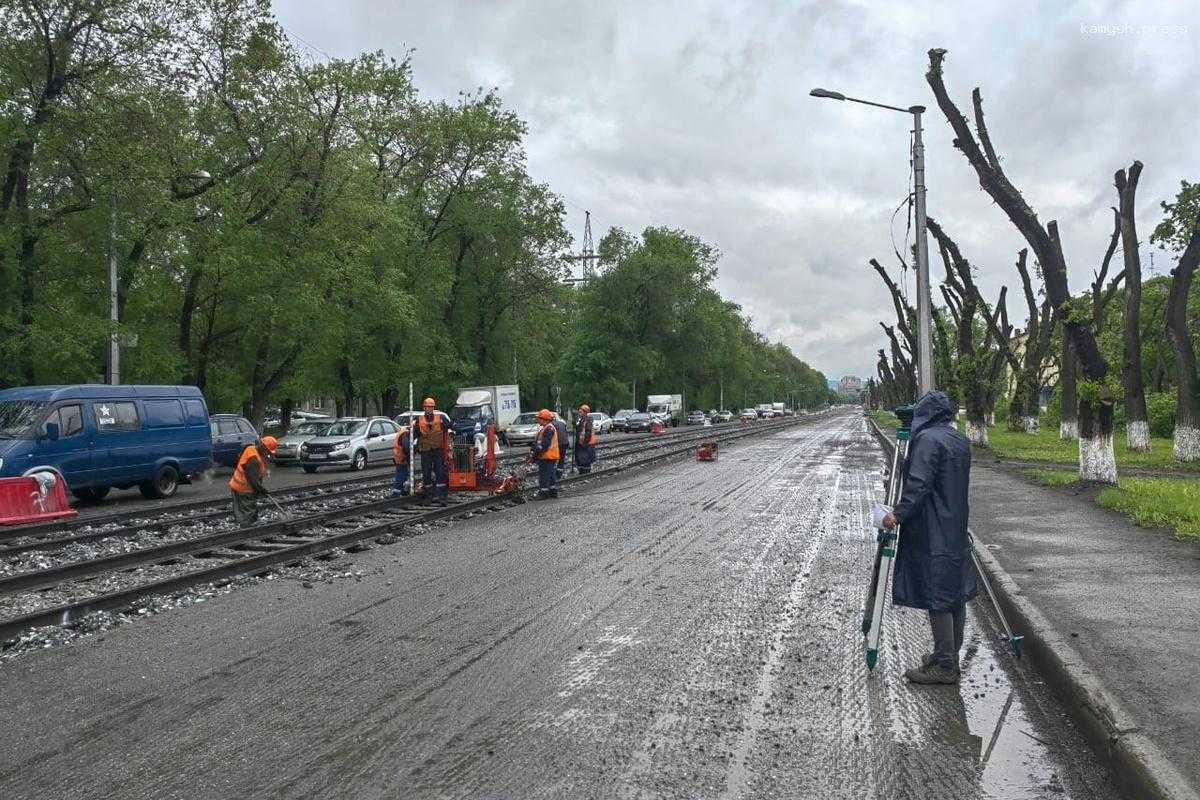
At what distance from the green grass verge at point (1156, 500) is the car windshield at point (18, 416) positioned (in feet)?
56.7

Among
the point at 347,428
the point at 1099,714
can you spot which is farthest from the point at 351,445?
the point at 1099,714

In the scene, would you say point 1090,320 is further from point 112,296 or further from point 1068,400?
point 112,296

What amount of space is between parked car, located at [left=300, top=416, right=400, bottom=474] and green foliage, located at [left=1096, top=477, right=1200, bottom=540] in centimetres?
1967

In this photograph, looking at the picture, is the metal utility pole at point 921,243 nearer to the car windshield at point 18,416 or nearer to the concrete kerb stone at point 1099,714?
the concrete kerb stone at point 1099,714

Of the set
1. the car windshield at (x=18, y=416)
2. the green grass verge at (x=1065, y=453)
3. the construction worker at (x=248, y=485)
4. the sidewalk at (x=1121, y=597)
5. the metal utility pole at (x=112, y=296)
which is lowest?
the sidewalk at (x=1121, y=597)

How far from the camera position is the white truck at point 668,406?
245 feet

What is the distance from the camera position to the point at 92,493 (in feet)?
57.3

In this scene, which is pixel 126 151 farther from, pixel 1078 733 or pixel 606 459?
pixel 1078 733

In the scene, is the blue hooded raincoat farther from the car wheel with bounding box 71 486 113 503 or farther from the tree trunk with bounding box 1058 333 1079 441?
the tree trunk with bounding box 1058 333 1079 441

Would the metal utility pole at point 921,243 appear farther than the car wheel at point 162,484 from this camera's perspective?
Yes

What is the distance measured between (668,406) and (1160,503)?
208ft

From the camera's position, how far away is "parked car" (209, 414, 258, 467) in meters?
24.4

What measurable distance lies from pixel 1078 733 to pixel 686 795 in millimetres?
2359

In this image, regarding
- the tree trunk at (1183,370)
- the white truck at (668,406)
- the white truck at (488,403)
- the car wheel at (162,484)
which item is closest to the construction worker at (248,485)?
the car wheel at (162,484)
